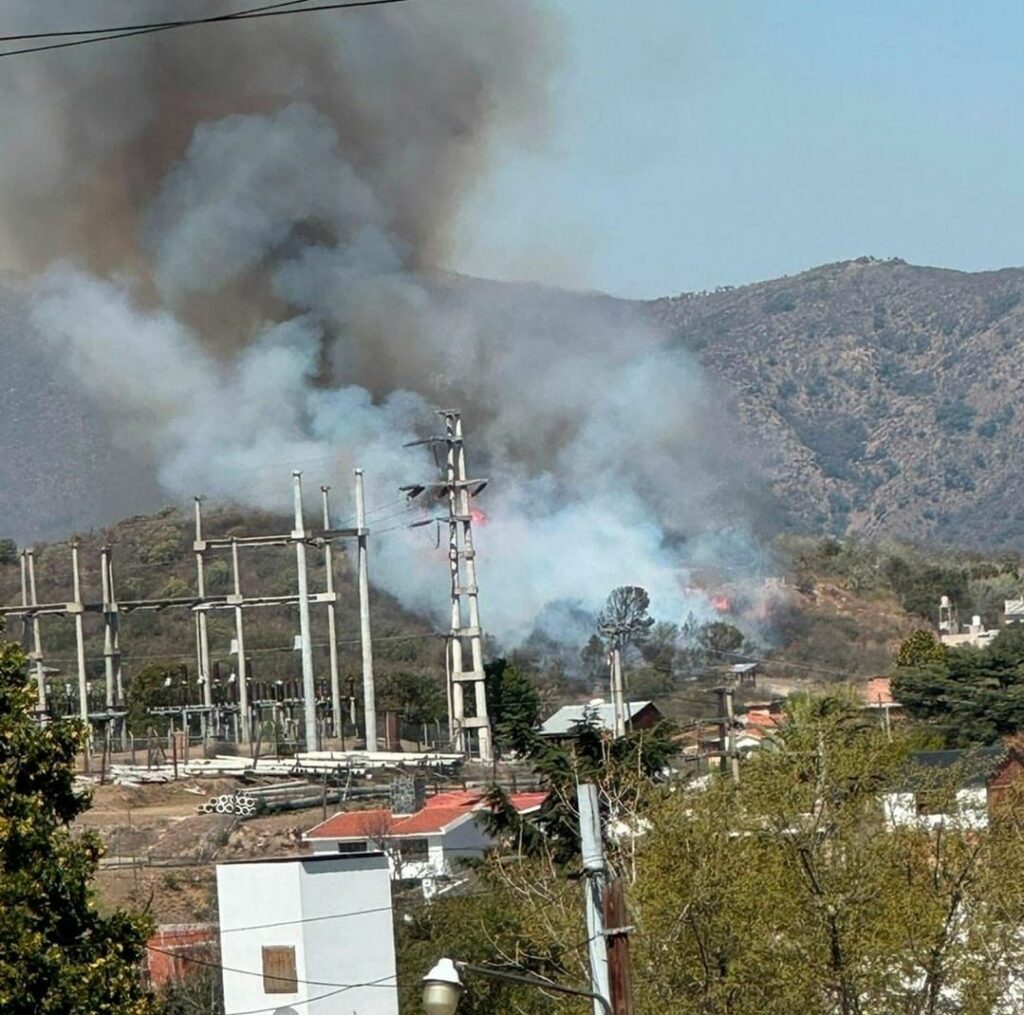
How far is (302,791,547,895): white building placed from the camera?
44.6m

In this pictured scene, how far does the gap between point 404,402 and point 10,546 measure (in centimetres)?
3557

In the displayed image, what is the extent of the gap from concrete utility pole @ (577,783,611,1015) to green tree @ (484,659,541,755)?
44.0m

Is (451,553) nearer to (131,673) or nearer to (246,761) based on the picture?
(246,761)

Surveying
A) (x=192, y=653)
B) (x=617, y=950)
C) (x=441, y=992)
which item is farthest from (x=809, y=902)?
(x=192, y=653)

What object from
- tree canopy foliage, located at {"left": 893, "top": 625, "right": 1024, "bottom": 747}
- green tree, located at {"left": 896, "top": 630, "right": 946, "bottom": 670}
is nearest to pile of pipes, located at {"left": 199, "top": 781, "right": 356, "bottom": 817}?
tree canopy foliage, located at {"left": 893, "top": 625, "right": 1024, "bottom": 747}

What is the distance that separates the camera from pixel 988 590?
112 metres

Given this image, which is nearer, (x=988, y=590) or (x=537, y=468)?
(x=537, y=468)

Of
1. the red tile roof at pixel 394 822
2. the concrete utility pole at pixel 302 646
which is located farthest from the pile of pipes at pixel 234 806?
the concrete utility pole at pixel 302 646

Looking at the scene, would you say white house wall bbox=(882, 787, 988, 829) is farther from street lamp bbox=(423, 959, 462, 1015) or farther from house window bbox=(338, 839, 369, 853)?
house window bbox=(338, 839, 369, 853)

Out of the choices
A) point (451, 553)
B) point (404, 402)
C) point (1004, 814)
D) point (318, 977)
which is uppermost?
point (404, 402)

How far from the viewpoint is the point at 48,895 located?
20234mm

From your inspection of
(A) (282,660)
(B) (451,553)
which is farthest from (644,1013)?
(A) (282,660)

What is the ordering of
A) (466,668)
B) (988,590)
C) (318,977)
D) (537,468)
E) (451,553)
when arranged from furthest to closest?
(988,590) < (537,468) < (466,668) < (451,553) < (318,977)

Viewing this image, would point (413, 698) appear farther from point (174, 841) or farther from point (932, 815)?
point (932, 815)
